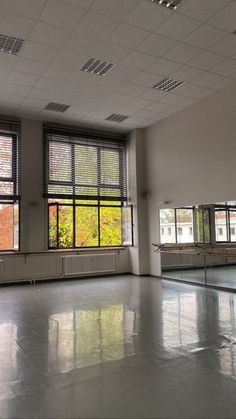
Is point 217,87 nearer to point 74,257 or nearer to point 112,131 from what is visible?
point 112,131

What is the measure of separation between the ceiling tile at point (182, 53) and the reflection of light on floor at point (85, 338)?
4720 millimetres

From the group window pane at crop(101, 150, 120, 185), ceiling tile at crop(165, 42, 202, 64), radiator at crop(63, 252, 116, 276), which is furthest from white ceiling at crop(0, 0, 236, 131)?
radiator at crop(63, 252, 116, 276)

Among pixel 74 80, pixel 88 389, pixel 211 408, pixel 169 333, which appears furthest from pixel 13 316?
pixel 74 80

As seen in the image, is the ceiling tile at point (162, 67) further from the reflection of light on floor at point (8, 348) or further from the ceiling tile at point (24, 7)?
the reflection of light on floor at point (8, 348)

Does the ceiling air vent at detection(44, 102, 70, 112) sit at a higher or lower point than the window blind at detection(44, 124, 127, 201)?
higher

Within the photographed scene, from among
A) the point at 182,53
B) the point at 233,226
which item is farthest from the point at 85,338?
the point at 182,53

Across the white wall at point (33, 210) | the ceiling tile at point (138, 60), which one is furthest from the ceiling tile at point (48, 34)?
the white wall at point (33, 210)

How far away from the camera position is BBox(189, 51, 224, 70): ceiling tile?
627 centimetres

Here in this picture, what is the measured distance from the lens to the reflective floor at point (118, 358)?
8.49 ft

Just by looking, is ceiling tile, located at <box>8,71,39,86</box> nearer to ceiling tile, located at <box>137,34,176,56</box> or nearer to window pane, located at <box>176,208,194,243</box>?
ceiling tile, located at <box>137,34,176,56</box>

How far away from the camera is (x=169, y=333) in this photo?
441 centimetres

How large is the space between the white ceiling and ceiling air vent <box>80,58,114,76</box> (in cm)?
14

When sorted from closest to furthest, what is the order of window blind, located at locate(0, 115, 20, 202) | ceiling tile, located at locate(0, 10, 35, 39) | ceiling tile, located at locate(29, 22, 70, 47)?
ceiling tile, located at locate(0, 10, 35, 39) < ceiling tile, located at locate(29, 22, 70, 47) < window blind, located at locate(0, 115, 20, 202)

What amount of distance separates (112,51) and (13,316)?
4.92 m
